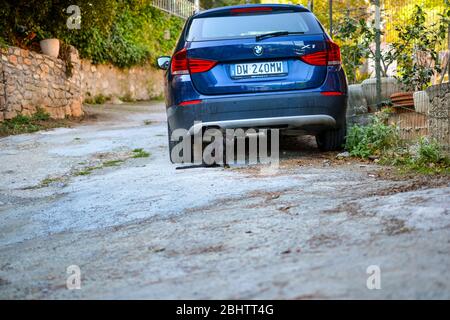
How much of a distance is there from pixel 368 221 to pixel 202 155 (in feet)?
11.4

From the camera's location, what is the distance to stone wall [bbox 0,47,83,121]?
11492 mm

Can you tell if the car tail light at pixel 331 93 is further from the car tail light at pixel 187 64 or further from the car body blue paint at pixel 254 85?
the car tail light at pixel 187 64

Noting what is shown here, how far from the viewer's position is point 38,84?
41.5 ft

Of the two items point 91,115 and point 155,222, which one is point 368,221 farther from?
point 91,115

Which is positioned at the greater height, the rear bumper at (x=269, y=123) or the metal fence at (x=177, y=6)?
the metal fence at (x=177, y=6)

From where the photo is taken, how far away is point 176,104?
5.55 metres

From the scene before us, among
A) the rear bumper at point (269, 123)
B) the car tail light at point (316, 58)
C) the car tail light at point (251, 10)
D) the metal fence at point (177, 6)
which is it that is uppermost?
the metal fence at point (177, 6)

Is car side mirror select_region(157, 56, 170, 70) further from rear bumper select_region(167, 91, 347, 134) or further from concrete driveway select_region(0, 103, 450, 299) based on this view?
concrete driveway select_region(0, 103, 450, 299)

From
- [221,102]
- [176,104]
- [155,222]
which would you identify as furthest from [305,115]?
[155,222]

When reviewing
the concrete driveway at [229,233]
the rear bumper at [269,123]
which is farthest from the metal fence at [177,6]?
the concrete driveway at [229,233]

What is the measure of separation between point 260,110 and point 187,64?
84cm

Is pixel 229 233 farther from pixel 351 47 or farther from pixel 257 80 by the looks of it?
pixel 351 47

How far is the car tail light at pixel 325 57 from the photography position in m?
5.44

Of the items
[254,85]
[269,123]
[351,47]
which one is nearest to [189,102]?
[254,85]
